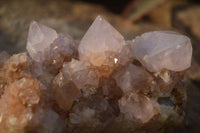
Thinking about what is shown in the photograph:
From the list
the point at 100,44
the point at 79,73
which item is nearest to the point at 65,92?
the point at 79,73

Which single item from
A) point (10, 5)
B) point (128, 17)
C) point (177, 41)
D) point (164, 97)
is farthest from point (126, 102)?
point (10, 5)

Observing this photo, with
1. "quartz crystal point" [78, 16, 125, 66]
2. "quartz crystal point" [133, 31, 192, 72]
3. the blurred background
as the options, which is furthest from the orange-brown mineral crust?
the blurred background

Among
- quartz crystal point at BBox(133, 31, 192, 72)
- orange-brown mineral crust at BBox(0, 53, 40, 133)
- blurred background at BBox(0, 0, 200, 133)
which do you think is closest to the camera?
orange-brown mineral crust at BBox(0, 53, 40, 133)

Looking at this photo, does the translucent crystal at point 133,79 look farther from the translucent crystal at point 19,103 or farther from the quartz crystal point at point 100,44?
the translucent crystal at point 19,103

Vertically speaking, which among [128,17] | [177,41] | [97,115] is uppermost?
[177,41]

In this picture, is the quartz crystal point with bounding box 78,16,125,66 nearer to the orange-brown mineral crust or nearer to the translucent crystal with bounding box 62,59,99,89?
the translucent crystal with bounding box 62,59,99,89

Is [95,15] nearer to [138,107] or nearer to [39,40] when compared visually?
[39,40]

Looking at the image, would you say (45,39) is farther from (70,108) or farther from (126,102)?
(126,102)

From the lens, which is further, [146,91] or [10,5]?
[10,5]
